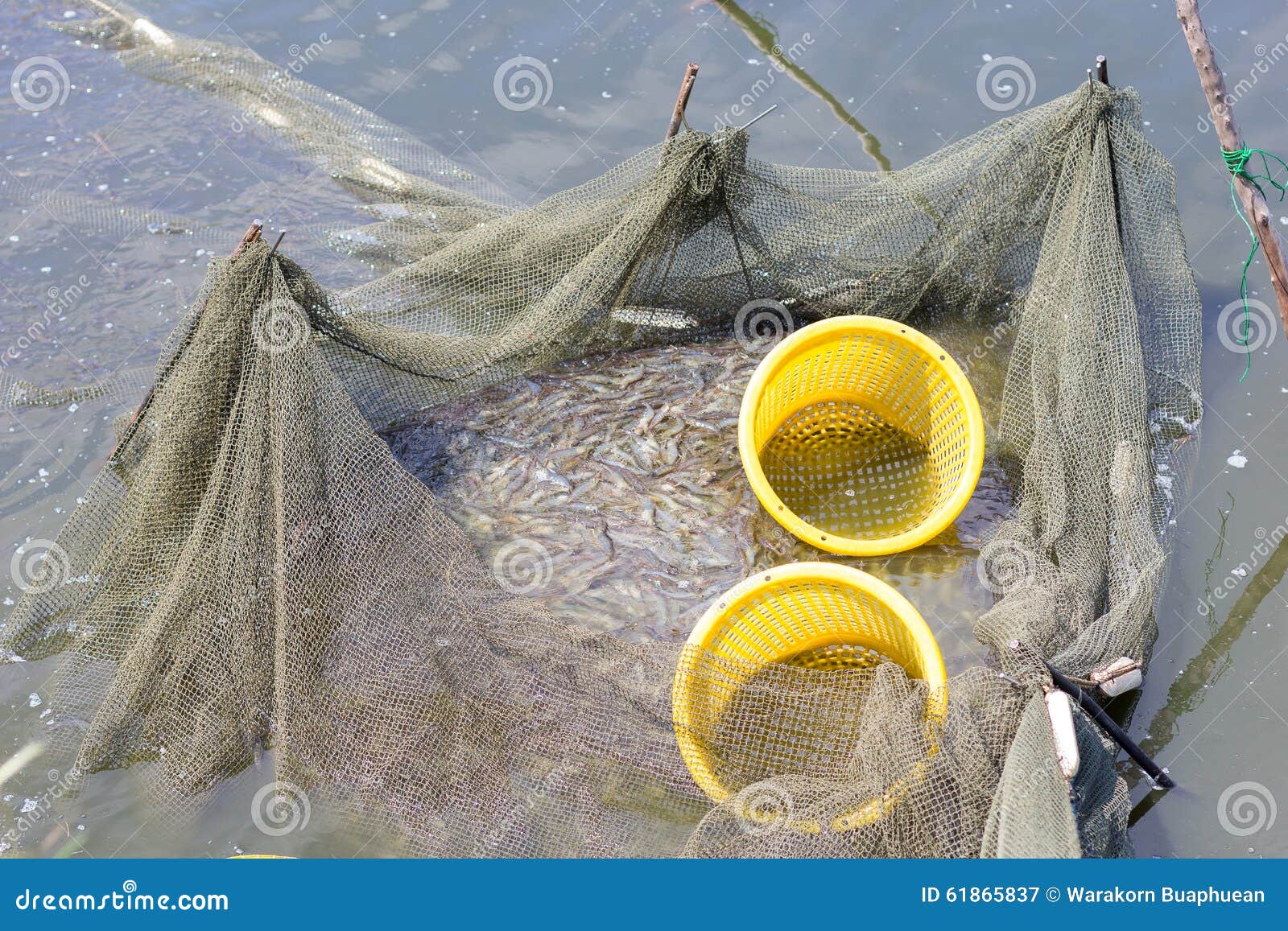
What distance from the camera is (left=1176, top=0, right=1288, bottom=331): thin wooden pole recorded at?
5059 millimetres

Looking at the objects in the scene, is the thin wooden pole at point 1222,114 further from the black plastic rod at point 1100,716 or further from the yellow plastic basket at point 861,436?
the black plastic rod at point 1100,716

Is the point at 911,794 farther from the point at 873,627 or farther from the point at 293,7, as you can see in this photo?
the point at 293,7

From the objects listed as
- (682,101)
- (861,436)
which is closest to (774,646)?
(861,436)

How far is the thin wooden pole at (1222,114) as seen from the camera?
506cm

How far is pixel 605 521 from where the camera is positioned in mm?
5184

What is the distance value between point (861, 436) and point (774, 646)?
5.07 feet

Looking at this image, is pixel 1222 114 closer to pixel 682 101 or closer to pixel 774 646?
pixel 682 101

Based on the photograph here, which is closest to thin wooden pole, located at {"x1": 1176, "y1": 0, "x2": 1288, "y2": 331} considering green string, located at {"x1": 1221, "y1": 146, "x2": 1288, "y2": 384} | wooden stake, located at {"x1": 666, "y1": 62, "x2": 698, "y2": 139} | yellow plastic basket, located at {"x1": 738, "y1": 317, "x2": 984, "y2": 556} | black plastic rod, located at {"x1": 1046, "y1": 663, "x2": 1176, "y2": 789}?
green string, located at {"x1": 1221, "y1": 146, "x2": 1288, "y2": 384}

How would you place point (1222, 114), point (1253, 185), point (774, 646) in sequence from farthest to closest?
point (1253, 185) < point (1222, 114) < point (774, 646)

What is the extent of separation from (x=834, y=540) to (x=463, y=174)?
410cm

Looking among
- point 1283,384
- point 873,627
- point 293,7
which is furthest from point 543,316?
point 293,7

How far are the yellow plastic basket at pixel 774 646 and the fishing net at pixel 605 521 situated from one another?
0.03 m

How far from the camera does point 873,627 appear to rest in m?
4.34
